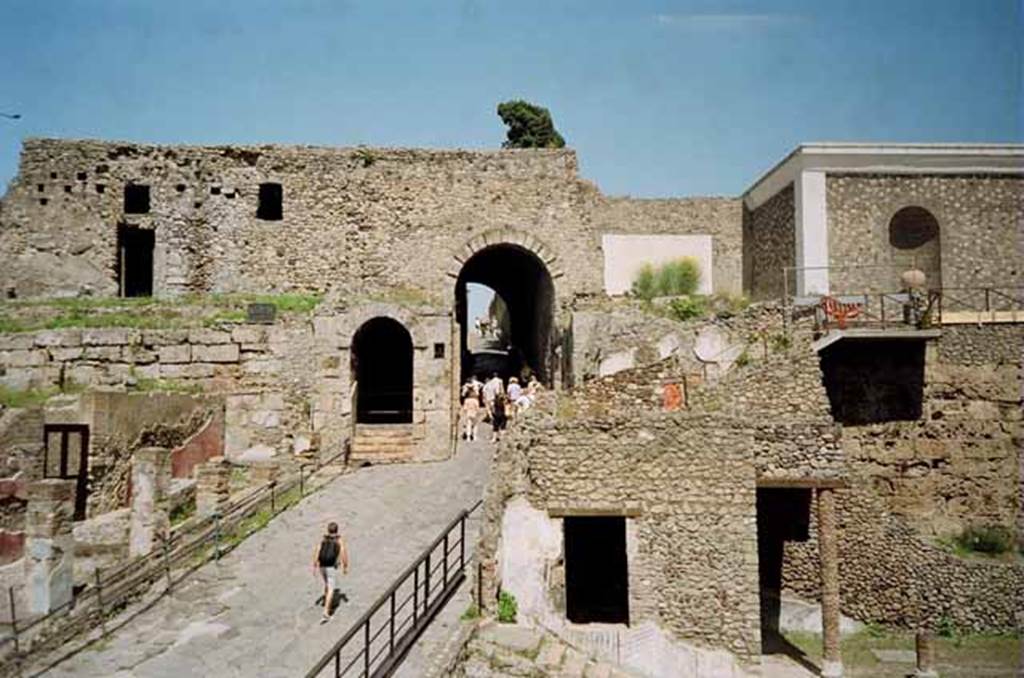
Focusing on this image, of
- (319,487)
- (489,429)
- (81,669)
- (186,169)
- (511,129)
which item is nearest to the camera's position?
(81,669)

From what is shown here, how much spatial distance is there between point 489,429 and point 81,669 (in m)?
11.8

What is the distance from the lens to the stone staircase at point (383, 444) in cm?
1706

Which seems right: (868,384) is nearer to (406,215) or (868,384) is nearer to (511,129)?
(406,215)

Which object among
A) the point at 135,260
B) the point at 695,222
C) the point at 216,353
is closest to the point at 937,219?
the point at 695,222

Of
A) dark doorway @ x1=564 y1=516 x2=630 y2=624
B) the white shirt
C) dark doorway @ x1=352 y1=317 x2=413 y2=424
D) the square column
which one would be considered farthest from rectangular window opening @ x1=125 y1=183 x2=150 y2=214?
the square column

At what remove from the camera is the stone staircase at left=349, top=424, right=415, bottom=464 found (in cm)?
1706

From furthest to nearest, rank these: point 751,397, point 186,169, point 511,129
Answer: point 511,129 → point 186,169 → point 751,397

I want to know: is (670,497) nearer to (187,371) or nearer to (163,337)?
(187,371)

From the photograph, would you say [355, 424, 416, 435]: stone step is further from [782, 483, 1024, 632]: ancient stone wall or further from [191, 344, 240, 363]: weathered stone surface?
[782, 483, 1024, 632]: ancient stone wall

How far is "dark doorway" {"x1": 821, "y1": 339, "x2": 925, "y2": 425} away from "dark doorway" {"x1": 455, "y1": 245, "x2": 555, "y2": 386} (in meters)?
7.42

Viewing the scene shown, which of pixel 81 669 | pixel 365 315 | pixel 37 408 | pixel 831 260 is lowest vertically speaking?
pixel 81 669

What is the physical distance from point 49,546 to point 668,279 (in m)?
16.8

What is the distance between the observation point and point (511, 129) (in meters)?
37.4

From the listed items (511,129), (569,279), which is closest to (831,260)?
(569,279)
